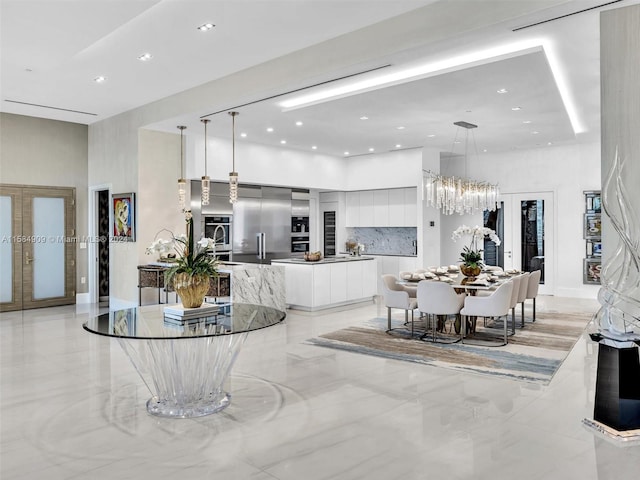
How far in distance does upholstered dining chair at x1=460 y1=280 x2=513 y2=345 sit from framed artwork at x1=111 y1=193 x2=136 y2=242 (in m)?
5.28

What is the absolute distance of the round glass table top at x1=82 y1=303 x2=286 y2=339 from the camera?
323cm

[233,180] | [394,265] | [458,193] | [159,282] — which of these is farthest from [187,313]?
[394,265]

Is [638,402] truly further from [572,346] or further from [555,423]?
[572,346]

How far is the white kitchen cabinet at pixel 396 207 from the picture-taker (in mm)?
10562

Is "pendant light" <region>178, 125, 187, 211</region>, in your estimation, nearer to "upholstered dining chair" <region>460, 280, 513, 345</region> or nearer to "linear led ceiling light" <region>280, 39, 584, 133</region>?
"linear led ceiling light" <region>280, 39, 584, 133</region>

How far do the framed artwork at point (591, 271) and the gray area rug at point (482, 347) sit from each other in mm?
2956

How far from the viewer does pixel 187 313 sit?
3.72 meters

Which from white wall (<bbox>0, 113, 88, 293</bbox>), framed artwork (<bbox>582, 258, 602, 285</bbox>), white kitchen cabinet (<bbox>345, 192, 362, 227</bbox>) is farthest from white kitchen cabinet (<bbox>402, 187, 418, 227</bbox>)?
white wall (<bbox>0, 113, 88, 293</bbox>)

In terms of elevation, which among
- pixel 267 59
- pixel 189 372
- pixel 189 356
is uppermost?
pixel 267 59

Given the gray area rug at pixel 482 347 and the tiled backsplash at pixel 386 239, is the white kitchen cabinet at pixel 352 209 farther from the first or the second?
the gray area rug at pixel 482 347

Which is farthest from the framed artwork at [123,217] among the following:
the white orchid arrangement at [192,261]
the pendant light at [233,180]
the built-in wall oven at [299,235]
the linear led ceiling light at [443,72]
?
the white orchid arrangement at [192,261]

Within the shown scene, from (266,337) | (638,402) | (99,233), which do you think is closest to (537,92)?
(638,402)

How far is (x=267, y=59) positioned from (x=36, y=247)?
19.2 feet

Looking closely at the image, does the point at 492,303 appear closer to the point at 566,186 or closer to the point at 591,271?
the point at 591,271
